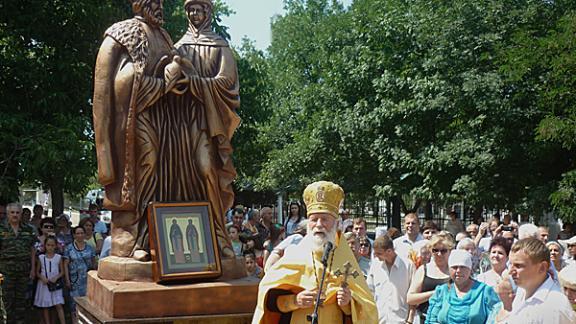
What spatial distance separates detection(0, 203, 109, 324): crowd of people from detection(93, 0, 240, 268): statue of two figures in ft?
15.0

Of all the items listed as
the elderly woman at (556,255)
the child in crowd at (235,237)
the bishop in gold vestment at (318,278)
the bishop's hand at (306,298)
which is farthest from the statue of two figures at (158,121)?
the elderly woman at (556,255)

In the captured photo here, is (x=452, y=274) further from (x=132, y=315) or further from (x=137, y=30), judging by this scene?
(x=137, y=30)

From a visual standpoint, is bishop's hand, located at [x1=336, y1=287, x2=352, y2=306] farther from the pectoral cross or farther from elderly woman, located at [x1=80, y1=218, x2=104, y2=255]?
elderly woman, located at [x1=80, y1=218, x2=104, y2=255]

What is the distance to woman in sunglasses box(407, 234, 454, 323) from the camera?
797 cm

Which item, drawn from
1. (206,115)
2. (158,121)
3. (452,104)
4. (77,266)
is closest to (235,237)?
(77,266)

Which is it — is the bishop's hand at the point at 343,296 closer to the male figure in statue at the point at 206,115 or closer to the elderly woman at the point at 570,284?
the elderly woman at the point at 570,284

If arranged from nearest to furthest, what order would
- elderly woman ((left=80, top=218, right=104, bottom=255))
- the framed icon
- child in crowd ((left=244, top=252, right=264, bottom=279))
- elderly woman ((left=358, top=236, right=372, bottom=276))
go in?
1. the framed icon
2. elderly woman ((left=358, top=236, right=372, bottom=276))
3. child in crowd ((left=244, top=252, right=264, bottom=279))
4. elderly woman ((left=80, top=218, right=104, bottom=255))

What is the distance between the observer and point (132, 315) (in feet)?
21.9

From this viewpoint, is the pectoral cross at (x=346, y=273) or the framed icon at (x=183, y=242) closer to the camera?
the pectoral cross at (x=346, y=273)

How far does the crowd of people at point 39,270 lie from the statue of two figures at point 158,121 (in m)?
4.58

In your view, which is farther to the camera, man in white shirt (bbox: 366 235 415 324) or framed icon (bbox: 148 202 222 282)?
man in white shirt (bbox: 366 235 415 324)

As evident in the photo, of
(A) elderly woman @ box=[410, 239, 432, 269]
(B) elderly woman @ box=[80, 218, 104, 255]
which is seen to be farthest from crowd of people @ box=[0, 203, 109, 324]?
(A) elderly woman @ box=[410, 239, 432, 269]

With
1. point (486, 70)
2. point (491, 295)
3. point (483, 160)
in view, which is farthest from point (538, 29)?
point (491, 295)

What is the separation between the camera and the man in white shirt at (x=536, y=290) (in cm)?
466
